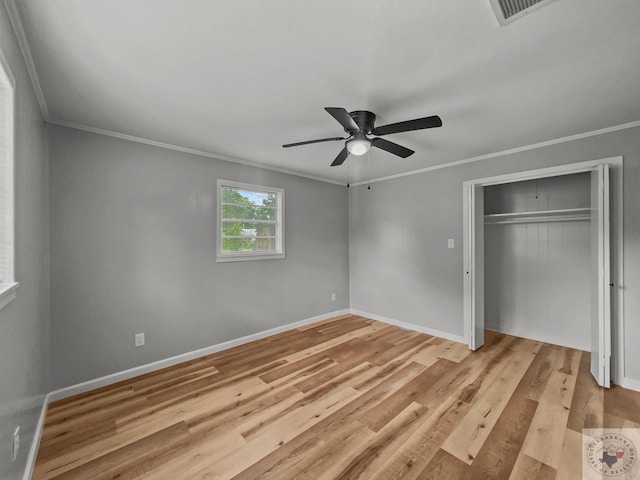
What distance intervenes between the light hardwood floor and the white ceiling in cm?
247

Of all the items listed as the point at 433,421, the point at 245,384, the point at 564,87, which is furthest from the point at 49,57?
the point at 433,421

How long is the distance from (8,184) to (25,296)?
0.71m

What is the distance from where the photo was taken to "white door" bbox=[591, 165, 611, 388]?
8.23 ft

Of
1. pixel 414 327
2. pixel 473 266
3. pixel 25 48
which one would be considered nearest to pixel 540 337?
pixel 473 266

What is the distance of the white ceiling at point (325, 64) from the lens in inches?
51.6

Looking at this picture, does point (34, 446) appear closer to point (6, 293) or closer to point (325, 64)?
point (6, 293)

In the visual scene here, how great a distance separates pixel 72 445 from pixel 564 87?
4256mm

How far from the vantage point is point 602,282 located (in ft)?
8.32

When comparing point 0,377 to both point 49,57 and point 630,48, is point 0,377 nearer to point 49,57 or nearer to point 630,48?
point 49,57

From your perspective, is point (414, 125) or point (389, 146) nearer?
point (414, 125)

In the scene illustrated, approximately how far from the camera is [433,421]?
2066 millimetres

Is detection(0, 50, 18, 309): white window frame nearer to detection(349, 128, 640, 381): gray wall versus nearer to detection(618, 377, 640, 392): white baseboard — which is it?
detection(349, 128, 640, 381): gray wall

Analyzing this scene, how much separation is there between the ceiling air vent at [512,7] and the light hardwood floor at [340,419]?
2.49 meters

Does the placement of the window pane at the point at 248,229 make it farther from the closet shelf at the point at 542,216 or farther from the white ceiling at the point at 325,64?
the closet shelf at the point at 542,216
